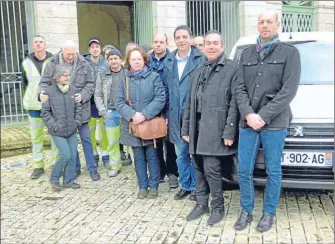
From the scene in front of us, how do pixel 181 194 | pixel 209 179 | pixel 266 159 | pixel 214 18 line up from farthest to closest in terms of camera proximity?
pixel 214 18, pixel 181 194, pixel 209 179, pixel 266 159

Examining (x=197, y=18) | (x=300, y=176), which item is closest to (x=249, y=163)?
(x=300, y=176)

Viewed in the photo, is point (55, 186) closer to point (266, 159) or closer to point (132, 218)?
point (132, 218)

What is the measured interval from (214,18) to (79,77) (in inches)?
294

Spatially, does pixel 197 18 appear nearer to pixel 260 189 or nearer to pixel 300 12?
pixel 300 12

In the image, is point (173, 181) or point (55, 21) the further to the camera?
point (55, 21)

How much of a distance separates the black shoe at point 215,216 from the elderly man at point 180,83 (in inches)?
27.7

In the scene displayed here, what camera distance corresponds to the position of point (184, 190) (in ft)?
15.9

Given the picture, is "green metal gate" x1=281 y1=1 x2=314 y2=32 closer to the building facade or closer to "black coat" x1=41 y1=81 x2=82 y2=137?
the building facade

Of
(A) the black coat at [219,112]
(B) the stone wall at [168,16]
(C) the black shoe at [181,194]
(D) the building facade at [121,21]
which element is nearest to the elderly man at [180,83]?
(C) the black shoe at [181,194]

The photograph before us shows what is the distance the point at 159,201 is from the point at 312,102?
208 centimetres

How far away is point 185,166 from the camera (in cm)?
469

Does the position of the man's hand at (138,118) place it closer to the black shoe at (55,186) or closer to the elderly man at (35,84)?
the black shoe at (55,186)

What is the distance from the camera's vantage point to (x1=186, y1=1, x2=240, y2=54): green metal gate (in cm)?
1173

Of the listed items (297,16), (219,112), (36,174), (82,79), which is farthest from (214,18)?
(219,112)
